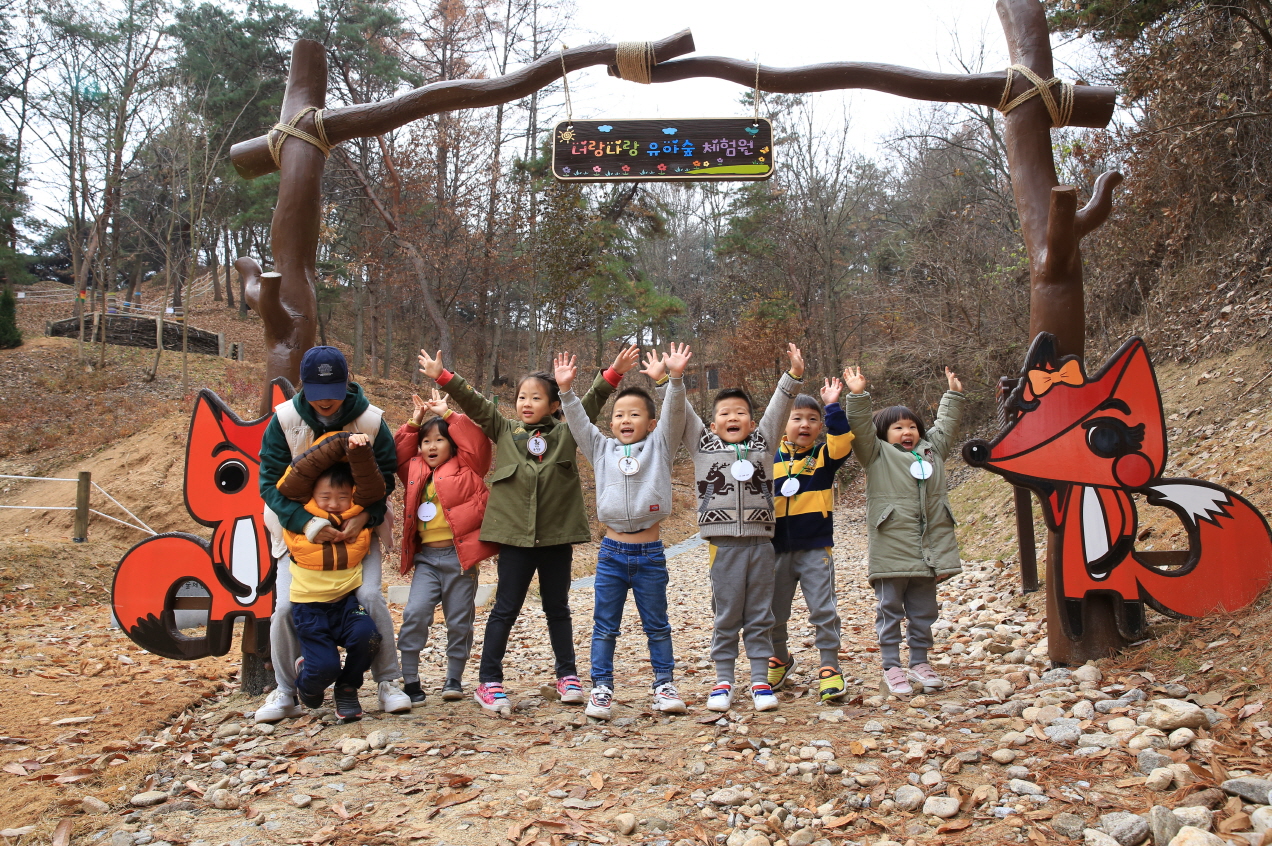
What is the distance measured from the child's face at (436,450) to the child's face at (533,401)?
19.3 inches

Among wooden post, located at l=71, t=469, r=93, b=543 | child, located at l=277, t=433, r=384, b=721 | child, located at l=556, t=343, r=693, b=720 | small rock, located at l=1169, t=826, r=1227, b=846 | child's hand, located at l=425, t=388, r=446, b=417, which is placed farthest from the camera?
wooden post, located at l=71, t=469, r=93, b=543

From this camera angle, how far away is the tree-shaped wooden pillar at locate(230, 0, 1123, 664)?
14.9 ft

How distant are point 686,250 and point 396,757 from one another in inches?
1152

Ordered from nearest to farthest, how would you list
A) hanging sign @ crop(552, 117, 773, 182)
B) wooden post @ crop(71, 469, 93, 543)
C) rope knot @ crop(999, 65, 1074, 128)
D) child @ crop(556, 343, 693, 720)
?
1. child @ crop(556, 343, 693, 720)
2. rope knot @ crop(999, 65, 1074, 128)
3. hanging sign @ crop(552, 117, 773, 182)
4. wooden post @ crop(71, 469, 93, 543)

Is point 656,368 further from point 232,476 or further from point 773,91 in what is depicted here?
point 232,476

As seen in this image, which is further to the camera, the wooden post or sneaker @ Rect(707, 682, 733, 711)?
the wooden post

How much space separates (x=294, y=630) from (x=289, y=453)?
0.89 m

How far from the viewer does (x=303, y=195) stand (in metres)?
5.05

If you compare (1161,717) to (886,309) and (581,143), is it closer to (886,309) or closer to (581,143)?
(581,143)

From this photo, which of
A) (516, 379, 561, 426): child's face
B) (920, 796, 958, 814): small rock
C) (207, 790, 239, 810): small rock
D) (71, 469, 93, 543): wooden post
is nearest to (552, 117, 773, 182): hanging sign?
(516, 379, 561, 426): child's face

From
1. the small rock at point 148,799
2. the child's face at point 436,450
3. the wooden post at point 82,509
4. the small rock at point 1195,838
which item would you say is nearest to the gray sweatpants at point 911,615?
the small rock at point 1195,838

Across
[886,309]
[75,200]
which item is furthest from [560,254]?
[75,200]

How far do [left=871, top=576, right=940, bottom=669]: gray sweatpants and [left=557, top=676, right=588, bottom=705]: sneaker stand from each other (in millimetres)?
1612

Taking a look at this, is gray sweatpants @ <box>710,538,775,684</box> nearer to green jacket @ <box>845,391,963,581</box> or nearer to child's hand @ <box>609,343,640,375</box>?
green jacket @ <box>845,391,963,581</box>
